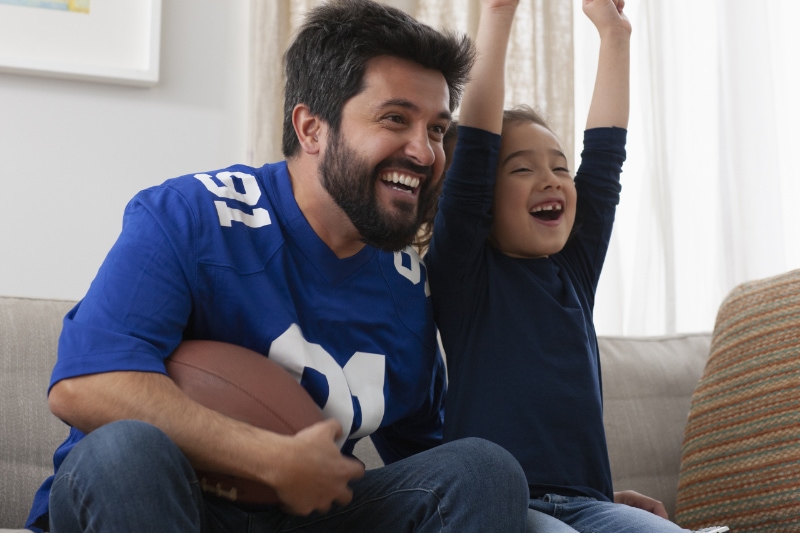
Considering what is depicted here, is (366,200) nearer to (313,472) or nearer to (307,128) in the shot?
(307,128)

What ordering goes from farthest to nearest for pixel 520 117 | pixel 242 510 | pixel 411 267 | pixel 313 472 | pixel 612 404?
pixel 612 404 → pixel 520 117 → pixel 411 267 → pixel 242 510 → pixel 313 472

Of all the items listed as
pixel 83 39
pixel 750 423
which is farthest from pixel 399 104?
pixel 83 39

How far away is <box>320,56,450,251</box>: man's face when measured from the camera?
137cm

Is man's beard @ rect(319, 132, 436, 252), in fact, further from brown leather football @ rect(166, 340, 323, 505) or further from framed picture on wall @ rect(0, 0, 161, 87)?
framed picture on wall @ rect(0, 0, 161, 87)

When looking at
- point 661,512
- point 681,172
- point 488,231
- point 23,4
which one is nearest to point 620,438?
point 661,512


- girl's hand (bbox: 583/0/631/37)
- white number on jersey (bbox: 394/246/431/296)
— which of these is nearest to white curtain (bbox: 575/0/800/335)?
girl's hand (bbox: 583/0/631/37)

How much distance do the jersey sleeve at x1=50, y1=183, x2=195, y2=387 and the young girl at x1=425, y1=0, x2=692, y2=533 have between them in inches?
18.1

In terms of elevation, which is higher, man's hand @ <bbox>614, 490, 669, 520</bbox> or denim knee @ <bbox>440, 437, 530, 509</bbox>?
denim knee @ <bbox>440, 437, 530, 509</bbox>

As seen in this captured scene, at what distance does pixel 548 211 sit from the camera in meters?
1.54

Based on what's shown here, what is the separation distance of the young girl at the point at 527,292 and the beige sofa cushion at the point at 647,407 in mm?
364

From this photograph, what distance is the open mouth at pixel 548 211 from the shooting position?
4.89 ft

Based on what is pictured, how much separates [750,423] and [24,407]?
127cm

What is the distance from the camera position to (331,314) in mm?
1302

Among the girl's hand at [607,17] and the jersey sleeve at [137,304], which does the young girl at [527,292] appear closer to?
the girl's hand at [607,17]
